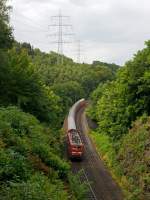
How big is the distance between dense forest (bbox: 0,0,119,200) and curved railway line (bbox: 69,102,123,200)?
3.05 m

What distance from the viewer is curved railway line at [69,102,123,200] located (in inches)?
1374

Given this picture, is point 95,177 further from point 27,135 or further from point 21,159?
point 21,159

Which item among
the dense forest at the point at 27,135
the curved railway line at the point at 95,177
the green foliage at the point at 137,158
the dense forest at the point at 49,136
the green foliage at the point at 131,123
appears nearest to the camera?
the dense forest at the point at 27,135

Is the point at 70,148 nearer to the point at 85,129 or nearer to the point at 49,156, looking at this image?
the point at 49,156

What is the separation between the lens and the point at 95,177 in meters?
41.3

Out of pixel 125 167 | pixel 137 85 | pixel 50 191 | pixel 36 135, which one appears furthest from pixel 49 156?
pixel 137 85

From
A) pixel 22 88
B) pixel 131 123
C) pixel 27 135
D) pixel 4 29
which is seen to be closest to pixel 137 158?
pixel 131 123

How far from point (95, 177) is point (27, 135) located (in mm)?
13614

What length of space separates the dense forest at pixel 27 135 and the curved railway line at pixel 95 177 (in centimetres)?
305

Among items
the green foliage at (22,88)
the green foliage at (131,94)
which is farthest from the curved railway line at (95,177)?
the green foliage at (22,88)

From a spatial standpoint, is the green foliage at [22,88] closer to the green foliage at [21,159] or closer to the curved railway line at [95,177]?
the curved railway line at [95,177]

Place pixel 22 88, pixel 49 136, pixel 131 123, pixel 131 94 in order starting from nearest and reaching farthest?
1. pixel 49 136
2. pixel 131 94
3. pixel 131 123
4. pixel 22 88

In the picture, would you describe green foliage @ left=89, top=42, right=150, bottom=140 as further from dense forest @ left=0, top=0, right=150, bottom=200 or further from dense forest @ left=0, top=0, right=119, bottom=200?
dense forest @ left=0, top=0, right=119, bottom=200

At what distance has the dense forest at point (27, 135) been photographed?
1883 cm
